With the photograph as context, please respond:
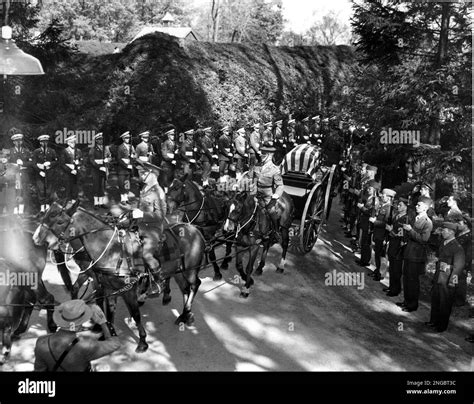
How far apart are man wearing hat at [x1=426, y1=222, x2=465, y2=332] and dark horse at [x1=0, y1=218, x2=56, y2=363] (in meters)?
6.82

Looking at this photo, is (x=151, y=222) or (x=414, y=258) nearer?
(x=151, y=222)

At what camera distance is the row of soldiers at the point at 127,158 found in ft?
42.8

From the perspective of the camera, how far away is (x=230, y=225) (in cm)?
932

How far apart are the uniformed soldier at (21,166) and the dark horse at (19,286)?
560 centimetres

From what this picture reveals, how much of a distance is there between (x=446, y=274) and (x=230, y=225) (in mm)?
4143

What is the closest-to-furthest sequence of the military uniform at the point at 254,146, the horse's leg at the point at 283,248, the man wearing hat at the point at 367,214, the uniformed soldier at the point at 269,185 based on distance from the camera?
1. the uniformed soldier at the point at 269,185
2. the horse's leg at the point at 283,248
3. the man wearing hat at the point at 367,214
4. the military uniform at the point at 254,146

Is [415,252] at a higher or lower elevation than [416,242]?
lower

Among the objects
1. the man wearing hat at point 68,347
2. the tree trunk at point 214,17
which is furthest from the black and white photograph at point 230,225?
the tree trunk at point 214,17

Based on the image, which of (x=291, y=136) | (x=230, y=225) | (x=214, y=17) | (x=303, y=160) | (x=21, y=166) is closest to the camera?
(x=230, y=225)

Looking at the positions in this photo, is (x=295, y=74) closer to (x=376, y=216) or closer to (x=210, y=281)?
(x=376, y=216)

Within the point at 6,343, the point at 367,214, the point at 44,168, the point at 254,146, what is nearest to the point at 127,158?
the point at 44,168

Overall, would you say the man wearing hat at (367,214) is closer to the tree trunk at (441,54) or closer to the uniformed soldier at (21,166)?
the tree trunk at (441,54)

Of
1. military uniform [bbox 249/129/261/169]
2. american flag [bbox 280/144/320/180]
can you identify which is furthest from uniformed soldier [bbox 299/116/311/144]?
american flag [bbox 280/144/320/180]

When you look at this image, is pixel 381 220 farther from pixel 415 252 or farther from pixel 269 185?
pixel 269 185
